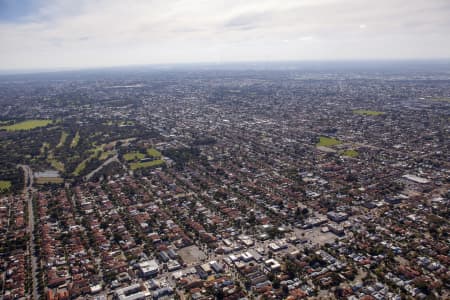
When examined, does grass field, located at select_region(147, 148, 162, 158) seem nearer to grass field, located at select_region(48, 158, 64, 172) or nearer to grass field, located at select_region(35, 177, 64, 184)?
grass field, located at select_region(48, 158, 64, 172)

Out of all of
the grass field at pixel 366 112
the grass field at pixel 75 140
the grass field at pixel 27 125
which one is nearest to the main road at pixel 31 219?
the grass field at pixel 75 140

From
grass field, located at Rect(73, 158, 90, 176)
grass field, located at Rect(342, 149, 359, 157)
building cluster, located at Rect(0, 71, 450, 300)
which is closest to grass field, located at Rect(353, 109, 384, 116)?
building cluster, located at Rect(0, 71, 450, 300)

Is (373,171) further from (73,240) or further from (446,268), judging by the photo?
(73,240)

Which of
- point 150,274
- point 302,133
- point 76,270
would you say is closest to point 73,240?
point 76,270

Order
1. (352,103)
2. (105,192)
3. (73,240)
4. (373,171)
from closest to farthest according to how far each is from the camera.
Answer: (73,240), (105,192), (373,171), (352,103)

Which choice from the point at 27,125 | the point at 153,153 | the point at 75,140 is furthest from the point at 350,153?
the point at 27,125

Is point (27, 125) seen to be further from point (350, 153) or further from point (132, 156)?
point (350, 153)

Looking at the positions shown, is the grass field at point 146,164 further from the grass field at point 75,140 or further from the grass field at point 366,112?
the grass field at point 366,112

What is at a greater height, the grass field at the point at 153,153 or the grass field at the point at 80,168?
the grass field at the point at 153,153
